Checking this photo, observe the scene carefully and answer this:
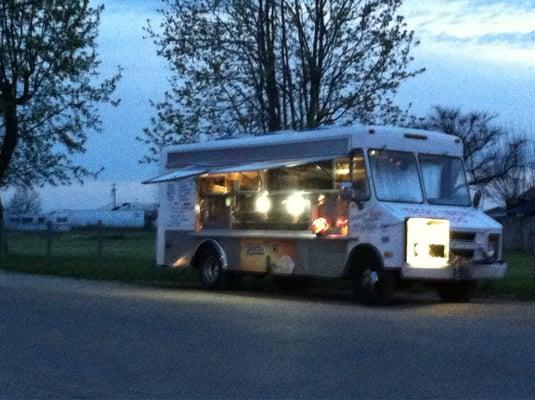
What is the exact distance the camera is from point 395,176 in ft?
61.5

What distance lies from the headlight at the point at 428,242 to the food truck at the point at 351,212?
0.02m

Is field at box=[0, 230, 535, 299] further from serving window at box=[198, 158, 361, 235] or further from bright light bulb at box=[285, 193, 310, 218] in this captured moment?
bright light bulb at box=[285, 193, 310, 218]

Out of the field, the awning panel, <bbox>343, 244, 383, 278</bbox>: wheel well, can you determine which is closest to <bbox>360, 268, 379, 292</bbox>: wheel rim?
<bbox>343, 244, 383, 278</bbox>: wheel well

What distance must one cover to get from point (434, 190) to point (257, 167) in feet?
11.5

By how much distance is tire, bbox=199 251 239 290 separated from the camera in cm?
2197

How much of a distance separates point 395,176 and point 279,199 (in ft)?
8.40

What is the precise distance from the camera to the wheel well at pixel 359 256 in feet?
59.8

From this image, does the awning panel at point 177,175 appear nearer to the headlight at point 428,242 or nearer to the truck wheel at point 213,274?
the truck wheel at point 213,274

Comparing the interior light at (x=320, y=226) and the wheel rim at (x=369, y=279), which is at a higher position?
the interior light at (x=320, y=226)


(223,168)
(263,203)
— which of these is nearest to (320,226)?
(263,203)

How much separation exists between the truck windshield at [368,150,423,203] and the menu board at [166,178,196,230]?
526 cm

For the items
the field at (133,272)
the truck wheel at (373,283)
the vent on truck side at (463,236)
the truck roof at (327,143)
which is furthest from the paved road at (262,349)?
the truck roof at (327,143)

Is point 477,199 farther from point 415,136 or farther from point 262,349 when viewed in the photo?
point 262,349

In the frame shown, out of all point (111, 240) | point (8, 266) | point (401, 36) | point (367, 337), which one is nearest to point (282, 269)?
point (367, 337)
